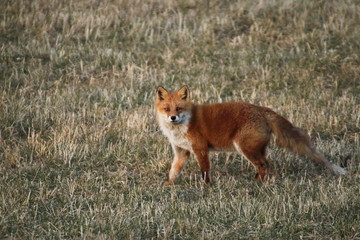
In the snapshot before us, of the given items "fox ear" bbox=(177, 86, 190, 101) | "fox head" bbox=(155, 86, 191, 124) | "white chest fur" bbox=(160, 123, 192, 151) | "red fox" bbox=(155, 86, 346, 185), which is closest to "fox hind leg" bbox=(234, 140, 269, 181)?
"red fox" bbox=(155, 86, 346, 185)

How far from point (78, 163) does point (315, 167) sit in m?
3.22

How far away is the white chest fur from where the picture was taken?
7.26 meters

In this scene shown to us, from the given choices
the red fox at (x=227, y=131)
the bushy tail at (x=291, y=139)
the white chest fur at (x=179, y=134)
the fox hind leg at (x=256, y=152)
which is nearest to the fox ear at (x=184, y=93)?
the red fox at (x=227, y=131)

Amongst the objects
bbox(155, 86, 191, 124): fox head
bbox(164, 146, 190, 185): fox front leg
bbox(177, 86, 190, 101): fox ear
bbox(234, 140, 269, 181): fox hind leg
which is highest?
bbox(177, 86, 190, 101): fox ear

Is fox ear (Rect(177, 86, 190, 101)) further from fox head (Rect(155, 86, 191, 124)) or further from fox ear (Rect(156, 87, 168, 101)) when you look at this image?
fox ear (Rect(156, 87, 168, 101))

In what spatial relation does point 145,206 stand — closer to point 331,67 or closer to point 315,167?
point 315,167

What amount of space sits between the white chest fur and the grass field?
0.46 metres

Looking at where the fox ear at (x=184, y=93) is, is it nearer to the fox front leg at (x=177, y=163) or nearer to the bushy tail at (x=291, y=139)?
the fox front leg at (x=177, y=163)

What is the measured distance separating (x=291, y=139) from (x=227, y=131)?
826 millimetres

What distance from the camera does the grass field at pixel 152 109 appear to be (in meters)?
5.89

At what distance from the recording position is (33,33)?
13391 mm

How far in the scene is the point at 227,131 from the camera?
23.6 ft

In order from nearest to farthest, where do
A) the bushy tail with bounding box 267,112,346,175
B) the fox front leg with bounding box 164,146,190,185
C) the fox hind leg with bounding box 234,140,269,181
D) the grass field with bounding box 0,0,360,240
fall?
the grass field with bounding box 0,0,360,240 → the fox hind leg with bounding box 234,140,269,181 → the bushy tail with bounding box 267,112,346,175 → the fox front leg with bounding box 164,146,190,185

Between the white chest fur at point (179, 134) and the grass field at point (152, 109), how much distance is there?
46 centimetres
